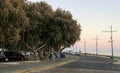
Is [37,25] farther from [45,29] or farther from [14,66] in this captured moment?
[14,66]

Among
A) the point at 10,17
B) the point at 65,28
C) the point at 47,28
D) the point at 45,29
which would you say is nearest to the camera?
the point at 10,17

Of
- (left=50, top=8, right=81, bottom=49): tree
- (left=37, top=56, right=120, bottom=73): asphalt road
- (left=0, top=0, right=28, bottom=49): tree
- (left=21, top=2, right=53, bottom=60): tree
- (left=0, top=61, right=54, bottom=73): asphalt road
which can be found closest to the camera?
(left=0, top=61, right=54, bottom=73): asphalt road

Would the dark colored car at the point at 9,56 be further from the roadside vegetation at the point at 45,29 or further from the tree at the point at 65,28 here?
the tree at the point at 65,28

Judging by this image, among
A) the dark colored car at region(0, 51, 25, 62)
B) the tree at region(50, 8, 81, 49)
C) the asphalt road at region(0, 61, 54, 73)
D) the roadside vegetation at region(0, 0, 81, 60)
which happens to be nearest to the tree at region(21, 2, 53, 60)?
the roadside vegetation at region(0, 0, 81, 60)

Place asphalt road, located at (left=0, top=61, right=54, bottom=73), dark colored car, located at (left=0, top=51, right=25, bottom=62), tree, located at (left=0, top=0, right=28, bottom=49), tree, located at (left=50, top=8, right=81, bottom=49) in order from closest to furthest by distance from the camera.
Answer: asphalt road, located at (left=0, top=61, right=54, bottom=73) < tree, located at (left=0, top=0, right=28, bottom=49) < dark colored car, located at (left=0, top=51, right=25, bottom=62) < tree, located at (left=50, top=8, right=81, bottom=49)

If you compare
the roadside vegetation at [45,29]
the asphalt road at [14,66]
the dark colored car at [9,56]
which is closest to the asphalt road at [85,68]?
the asphalt road at [14,66]

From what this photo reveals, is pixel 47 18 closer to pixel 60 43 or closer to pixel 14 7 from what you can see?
pixel 60 43

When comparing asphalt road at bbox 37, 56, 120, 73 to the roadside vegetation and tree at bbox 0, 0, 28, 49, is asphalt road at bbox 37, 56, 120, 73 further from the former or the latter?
the roadside vegetation

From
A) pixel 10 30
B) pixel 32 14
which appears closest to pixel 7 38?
pixel 10 30

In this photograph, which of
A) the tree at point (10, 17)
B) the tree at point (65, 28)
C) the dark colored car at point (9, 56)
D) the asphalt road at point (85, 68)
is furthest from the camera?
the tree at point (65, 28)

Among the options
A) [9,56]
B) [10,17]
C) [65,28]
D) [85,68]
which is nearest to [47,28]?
[65,28]

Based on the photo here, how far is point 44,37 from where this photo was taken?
6244 cm

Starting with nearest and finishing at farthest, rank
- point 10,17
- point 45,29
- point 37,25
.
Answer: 1. point 10,17
2. point 37,25
3. point 45,29

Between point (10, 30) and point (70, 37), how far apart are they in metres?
26.7
